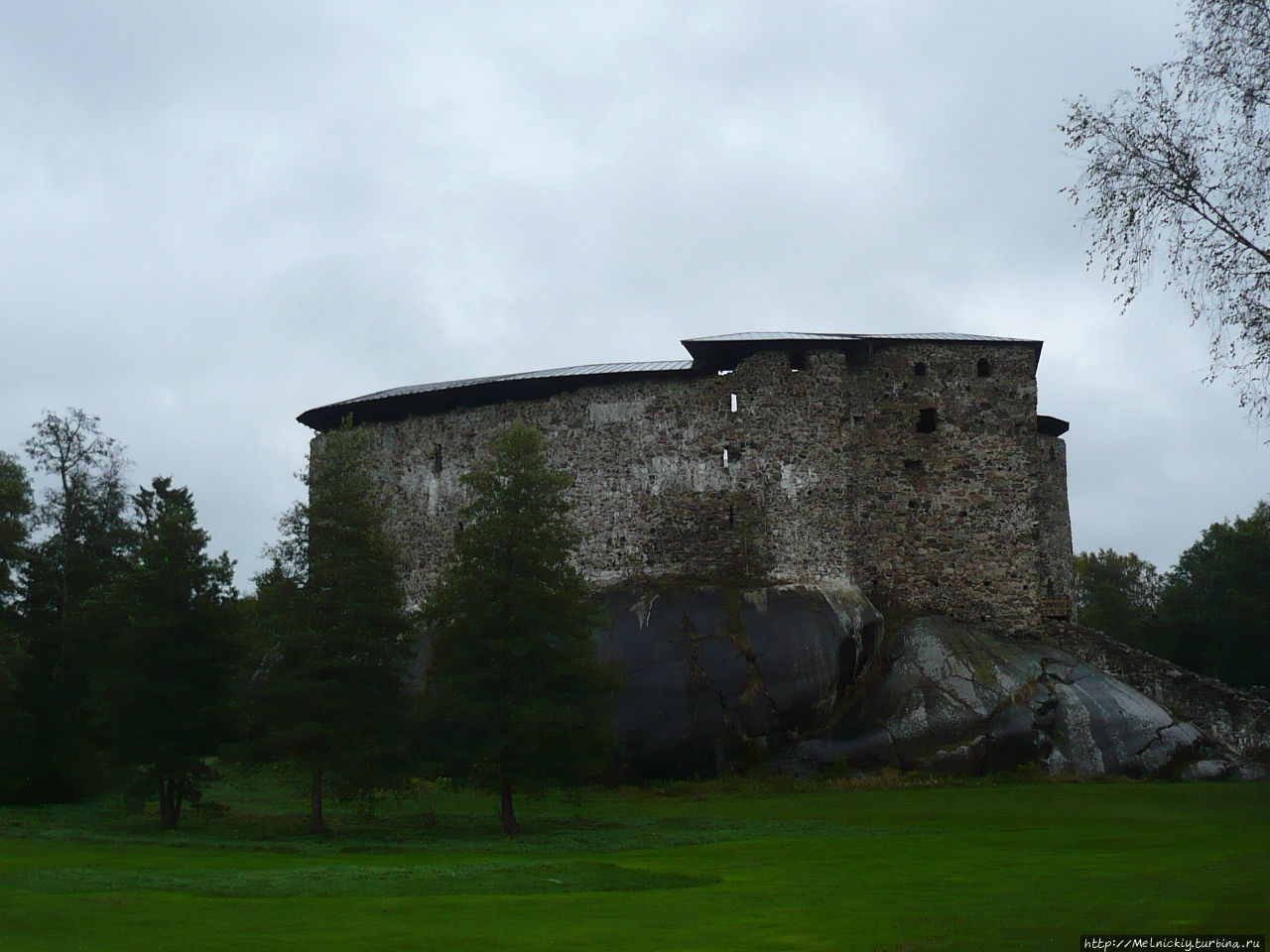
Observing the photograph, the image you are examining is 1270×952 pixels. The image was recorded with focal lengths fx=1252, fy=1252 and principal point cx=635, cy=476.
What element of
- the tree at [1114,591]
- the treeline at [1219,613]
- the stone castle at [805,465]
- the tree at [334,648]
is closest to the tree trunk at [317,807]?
the tree at [334,648]

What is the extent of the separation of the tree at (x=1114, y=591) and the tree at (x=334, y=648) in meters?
42.5

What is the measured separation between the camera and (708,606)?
119ft

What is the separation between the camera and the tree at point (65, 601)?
35906mm

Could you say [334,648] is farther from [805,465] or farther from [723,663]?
[805,465]

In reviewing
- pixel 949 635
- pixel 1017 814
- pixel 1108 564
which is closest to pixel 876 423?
pixel 949 635

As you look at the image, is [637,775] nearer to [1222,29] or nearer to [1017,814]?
[1017,814]

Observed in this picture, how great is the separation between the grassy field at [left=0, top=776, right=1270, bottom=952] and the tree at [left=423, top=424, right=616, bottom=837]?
164cm

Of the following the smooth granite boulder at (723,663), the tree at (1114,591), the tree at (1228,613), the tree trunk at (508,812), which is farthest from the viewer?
the tree at (1114,591)

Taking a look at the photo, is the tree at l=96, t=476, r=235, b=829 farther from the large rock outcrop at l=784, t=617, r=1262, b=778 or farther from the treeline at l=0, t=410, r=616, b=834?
the large rock outcrop at l=784, t=617, r=1262, b=778

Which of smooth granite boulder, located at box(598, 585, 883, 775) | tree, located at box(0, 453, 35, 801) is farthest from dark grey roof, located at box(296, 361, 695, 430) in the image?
tree, located at box(0, 453, 35, 801)

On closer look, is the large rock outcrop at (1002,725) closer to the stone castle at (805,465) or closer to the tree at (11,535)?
the stone castle at (805,465)

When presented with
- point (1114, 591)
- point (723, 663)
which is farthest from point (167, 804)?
point (1114, 591)

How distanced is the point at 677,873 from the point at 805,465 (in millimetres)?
21288

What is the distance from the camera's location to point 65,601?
127 feet
